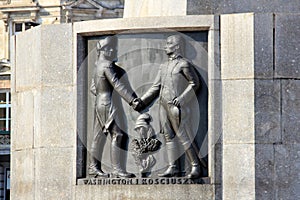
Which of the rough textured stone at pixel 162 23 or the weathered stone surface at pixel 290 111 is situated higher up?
the rough textured stone at pixel 162 23

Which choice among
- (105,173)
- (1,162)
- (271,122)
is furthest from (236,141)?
(1,162)

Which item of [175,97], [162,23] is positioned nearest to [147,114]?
[175,97]

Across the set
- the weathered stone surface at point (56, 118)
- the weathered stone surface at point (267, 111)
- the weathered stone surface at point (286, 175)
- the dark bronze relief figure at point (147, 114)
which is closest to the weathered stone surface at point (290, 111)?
the weathered stone surface at point (267, 111)

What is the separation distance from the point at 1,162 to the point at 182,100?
208 feet

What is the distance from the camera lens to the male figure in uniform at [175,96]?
848 inches

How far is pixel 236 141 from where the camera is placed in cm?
2139

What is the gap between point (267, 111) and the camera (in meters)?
21.3

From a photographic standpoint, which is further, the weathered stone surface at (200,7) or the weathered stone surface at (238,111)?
the weathered stone surface at (200,7)

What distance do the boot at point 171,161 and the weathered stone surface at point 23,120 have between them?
221 cm

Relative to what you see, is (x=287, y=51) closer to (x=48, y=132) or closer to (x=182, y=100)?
(x=182, y=100)

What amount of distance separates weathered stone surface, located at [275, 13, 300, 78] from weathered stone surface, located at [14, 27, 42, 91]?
349 centimetres

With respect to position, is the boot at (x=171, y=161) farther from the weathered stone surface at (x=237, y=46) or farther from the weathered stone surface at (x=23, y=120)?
the weathered stone surface at (x=23, y=120)

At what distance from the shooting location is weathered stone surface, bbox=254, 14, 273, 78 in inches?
840

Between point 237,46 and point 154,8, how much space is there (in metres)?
2.15
